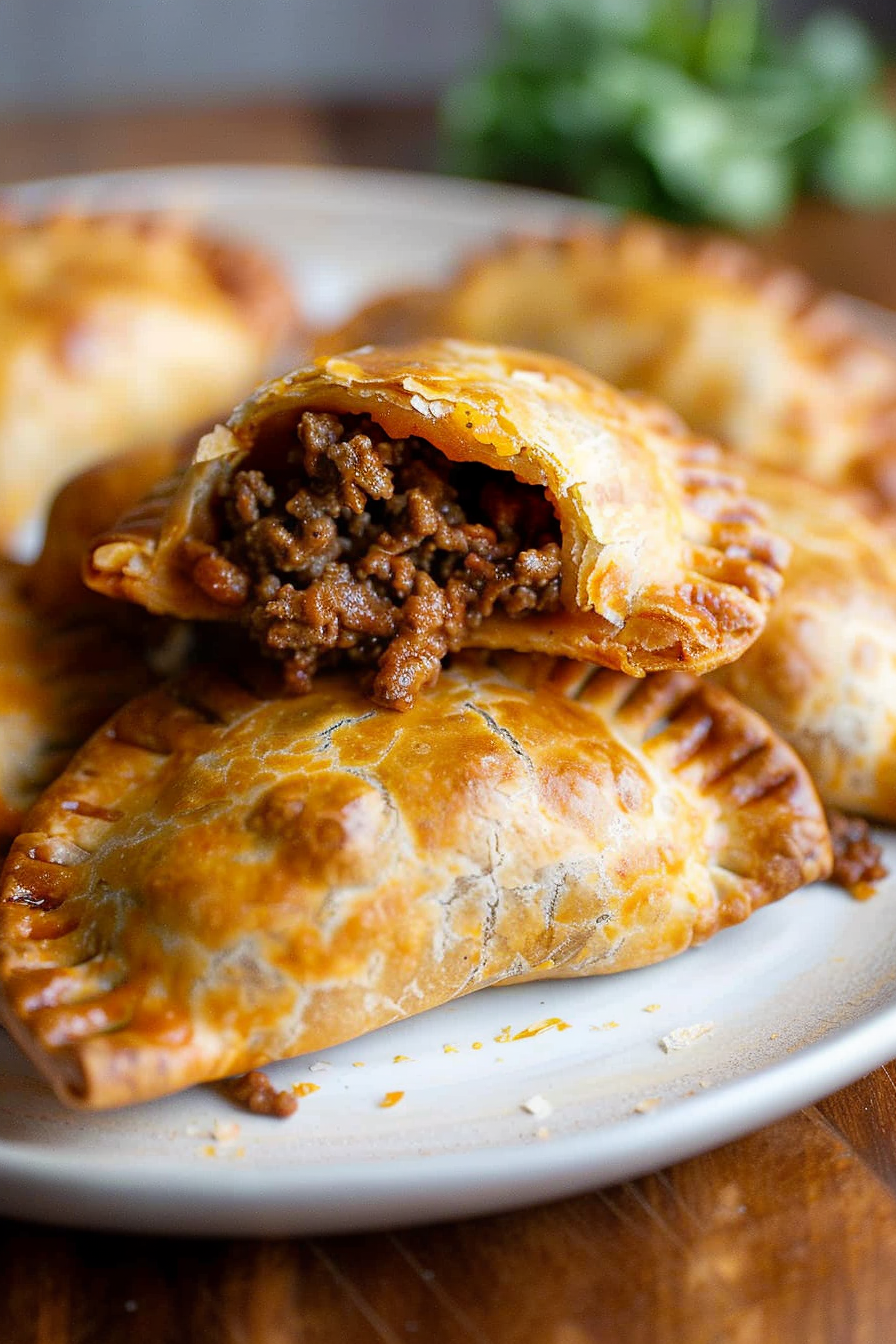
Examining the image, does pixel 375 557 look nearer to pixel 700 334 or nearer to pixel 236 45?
pixel 700 334

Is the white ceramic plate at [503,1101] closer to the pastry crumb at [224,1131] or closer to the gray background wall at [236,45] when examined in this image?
the pastry crumb at [224,1131]

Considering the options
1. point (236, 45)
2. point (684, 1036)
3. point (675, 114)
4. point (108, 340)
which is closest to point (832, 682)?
point (684, 1036)

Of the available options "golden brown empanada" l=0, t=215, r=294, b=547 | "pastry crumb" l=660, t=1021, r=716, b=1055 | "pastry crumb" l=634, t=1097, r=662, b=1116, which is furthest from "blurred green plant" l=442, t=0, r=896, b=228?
"pastry crumb" l=634, t=1097, r=662, b=1116

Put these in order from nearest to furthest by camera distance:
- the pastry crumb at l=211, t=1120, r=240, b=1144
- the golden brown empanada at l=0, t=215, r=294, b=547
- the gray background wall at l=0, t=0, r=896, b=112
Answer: the pastry crumb at l=211, t=1120, r=240, b=1144, the golden brown empanada at l=0, t=215, r=294, b=547, the gray background wall at l=0, t=0, r=896, b=112

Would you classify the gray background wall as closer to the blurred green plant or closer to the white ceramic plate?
the blurred green plant

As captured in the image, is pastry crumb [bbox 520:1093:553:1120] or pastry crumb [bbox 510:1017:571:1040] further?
pastry crumb [bbox 510:1017:571:1040]

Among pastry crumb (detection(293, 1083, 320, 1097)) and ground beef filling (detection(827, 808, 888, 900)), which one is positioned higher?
ground beef filling (detection(827, 808, 888, 900))
